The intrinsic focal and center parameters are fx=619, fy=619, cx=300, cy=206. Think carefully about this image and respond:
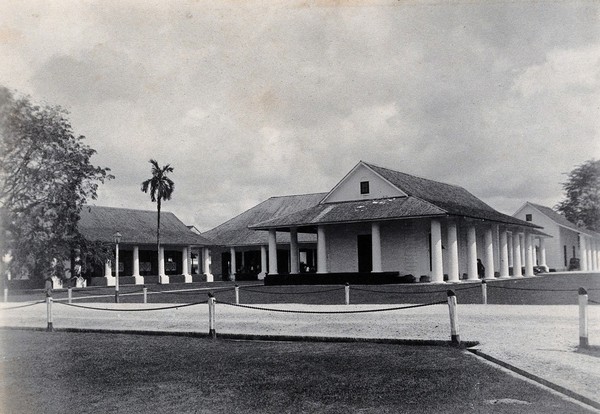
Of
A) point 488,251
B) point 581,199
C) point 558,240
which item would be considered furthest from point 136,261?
point 581,199

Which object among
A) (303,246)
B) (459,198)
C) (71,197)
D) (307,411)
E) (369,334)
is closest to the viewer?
(307,411)

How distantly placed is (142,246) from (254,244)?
8.58 metres

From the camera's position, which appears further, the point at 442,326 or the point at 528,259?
the point at 528,259

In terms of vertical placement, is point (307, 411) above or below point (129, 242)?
below

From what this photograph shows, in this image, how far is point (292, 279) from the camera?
3175 centimetres

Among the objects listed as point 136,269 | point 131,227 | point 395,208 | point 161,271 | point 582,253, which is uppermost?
point 131,227

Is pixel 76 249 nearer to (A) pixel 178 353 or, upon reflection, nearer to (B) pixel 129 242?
(B) pixel 129 242

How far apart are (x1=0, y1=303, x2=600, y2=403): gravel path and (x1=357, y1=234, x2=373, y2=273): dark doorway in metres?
13.9

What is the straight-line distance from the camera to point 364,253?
33031 mm

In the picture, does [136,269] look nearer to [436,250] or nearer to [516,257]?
[436,250]

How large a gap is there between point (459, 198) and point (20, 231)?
25.3 meters

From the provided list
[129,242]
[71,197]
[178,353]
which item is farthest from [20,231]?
[178,353]

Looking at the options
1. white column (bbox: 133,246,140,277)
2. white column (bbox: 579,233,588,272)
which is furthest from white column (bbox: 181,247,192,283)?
white column (bbox: 579,233,588,272)

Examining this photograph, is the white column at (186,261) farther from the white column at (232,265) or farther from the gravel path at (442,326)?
the gravel path at (442,326)
